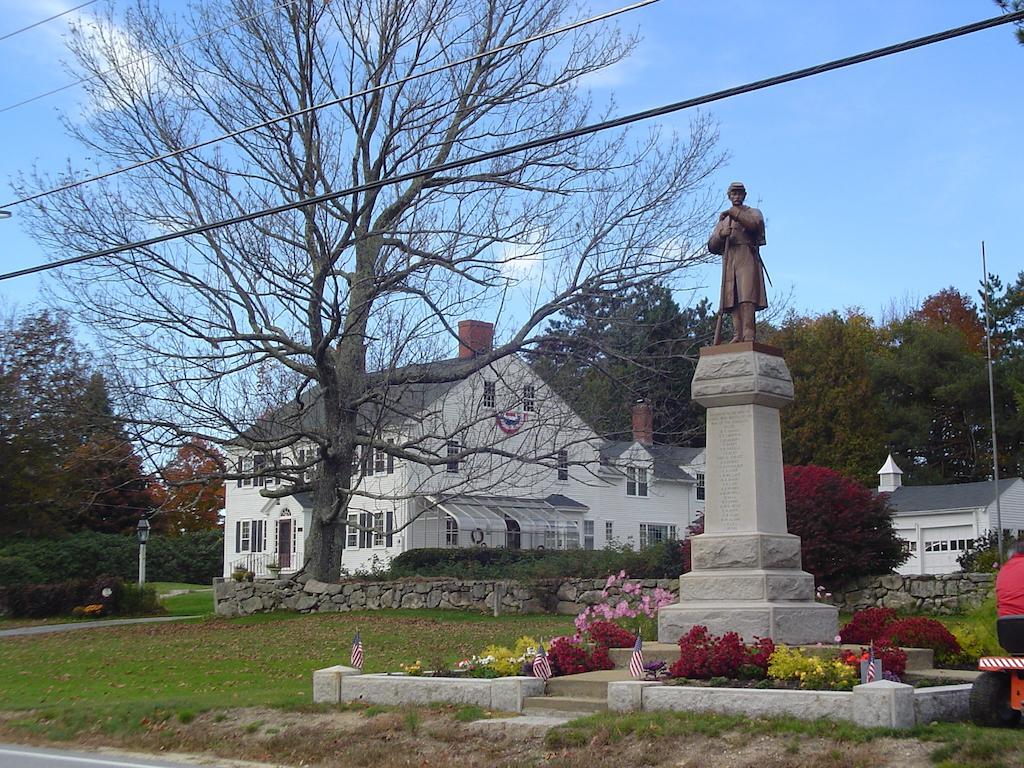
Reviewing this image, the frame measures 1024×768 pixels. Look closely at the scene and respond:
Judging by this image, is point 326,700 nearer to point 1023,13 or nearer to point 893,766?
point 893,766

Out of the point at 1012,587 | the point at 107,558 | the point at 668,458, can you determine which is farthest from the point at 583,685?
the point at 668,458

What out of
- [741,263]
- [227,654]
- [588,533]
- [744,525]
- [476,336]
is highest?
[476,336]

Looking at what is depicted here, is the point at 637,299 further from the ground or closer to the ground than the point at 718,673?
further from the ground

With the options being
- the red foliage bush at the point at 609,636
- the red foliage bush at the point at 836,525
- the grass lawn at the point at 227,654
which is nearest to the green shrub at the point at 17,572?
the grass lawn at the point at 227,654

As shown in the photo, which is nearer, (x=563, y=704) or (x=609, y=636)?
(x=563, y=704)

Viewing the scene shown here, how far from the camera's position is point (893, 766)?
29.8ft

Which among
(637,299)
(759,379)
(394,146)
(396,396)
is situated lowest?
(759,379)

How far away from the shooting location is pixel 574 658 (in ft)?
45.0

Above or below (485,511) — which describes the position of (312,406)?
above

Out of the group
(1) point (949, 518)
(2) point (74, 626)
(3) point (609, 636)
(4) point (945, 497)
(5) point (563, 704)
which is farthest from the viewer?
(4) point (945, 497)

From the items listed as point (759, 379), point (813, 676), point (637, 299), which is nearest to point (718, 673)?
point (813, 676)

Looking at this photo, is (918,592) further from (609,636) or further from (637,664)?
(637,664)

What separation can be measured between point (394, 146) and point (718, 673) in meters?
20.8

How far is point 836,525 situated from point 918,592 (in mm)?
2350
